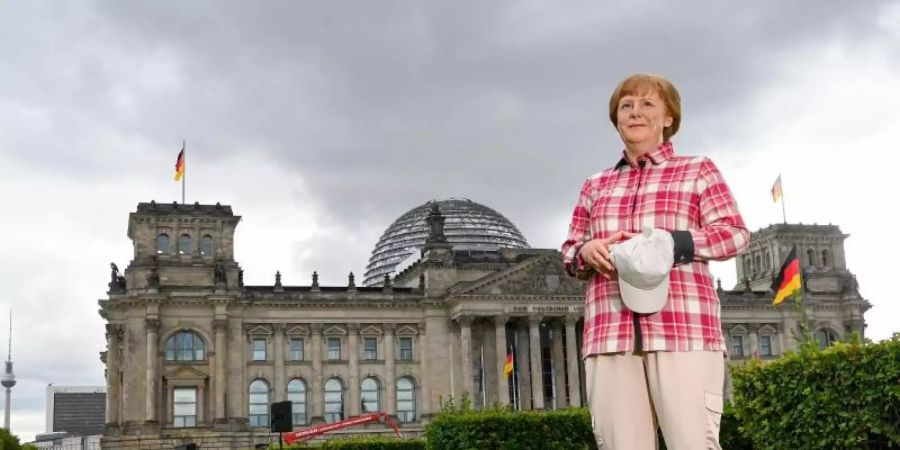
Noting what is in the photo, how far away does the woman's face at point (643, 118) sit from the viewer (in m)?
7.58

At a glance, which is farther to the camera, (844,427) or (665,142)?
(844,427)

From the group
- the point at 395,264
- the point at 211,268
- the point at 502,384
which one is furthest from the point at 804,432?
the point at 395,264

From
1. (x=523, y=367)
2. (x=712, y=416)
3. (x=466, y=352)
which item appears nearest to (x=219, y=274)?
(x=466, y=352)

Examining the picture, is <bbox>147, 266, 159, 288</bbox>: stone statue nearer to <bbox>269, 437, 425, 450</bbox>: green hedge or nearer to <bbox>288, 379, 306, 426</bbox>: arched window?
<bbox>288, 379, 306, 426</bbox>: arched window

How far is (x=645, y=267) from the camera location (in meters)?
6.68

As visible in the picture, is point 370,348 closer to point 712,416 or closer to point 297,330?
point 297,330

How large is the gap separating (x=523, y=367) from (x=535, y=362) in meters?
2.05

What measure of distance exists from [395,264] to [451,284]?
75.8 feet

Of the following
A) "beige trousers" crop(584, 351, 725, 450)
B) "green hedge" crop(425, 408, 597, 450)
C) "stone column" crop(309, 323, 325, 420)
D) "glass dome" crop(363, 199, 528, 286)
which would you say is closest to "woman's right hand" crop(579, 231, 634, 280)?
"beige trousers" crop(584, 351, 725, 450)

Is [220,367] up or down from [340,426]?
up

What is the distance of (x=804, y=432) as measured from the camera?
2277 cm

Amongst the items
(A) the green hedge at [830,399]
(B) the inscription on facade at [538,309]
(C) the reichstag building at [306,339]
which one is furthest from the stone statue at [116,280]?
(A) the green hedge at [830,399]

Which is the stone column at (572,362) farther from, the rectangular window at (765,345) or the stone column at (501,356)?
the rectangular window at (765,345)

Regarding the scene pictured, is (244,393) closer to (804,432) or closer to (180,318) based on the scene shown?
(180,318)
